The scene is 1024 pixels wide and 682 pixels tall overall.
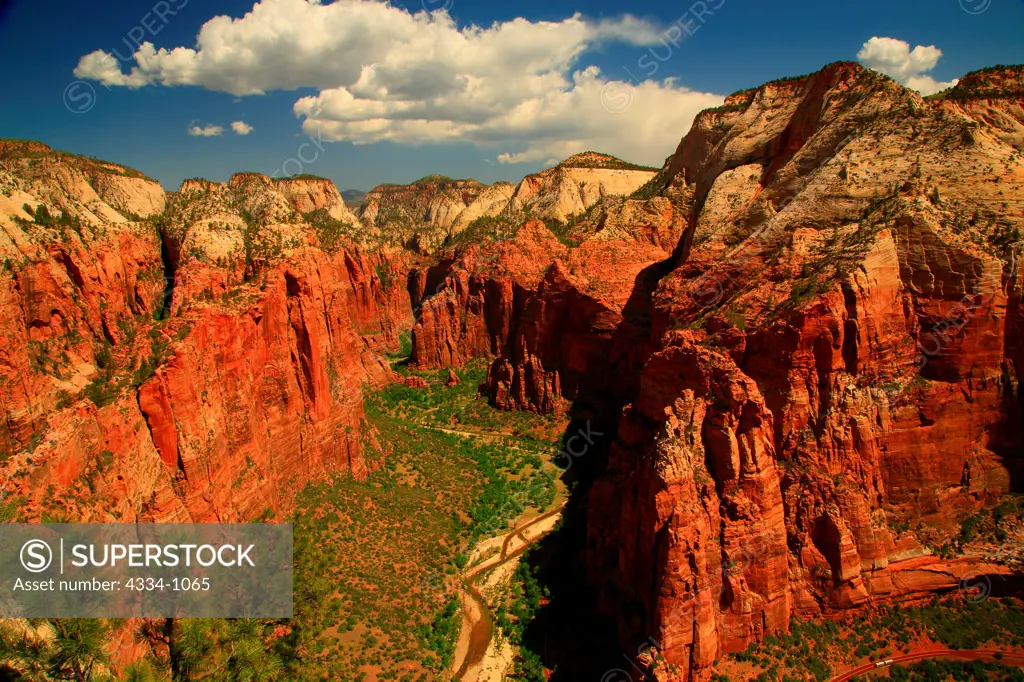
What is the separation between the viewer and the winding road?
24922 millimetres

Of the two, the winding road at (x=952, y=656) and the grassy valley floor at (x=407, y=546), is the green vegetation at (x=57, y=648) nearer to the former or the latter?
the grassy valley floor at (x=407, y=546)

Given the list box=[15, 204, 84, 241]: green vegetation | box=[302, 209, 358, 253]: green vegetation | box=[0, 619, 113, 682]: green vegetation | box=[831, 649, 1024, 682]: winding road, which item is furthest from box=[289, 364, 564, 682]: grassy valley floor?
box=[302, 209, 358, 253]: green vegetation

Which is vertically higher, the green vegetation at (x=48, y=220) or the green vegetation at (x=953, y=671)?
the green vegetation at (x=48, y=220)

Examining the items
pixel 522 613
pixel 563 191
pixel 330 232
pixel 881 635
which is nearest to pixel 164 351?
pixel 522 613

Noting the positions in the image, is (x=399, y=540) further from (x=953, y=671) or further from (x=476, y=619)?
(x=953, y=671)

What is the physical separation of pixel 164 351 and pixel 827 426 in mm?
32033

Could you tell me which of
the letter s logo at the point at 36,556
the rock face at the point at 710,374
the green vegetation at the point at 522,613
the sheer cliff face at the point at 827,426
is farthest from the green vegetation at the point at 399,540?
the letter s logo at the point at 36,556

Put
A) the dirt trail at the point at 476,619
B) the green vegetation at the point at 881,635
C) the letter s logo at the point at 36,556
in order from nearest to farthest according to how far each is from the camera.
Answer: the letter s logo at the point at 36,556
the green vegetation at the point at 881,635
the dirt trail at the point at 476,619

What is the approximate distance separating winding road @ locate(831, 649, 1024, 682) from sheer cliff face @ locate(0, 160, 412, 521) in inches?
1199

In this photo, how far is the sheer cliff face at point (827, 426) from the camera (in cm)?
2669

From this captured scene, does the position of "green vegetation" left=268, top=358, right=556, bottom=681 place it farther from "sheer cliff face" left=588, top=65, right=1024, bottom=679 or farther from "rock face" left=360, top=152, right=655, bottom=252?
"rock face" left=360, top=152, right=655, bottom=252

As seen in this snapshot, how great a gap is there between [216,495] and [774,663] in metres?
27.3

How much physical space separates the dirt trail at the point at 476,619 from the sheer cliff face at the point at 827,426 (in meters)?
7.44

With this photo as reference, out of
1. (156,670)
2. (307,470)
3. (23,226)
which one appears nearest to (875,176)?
(307,470)
